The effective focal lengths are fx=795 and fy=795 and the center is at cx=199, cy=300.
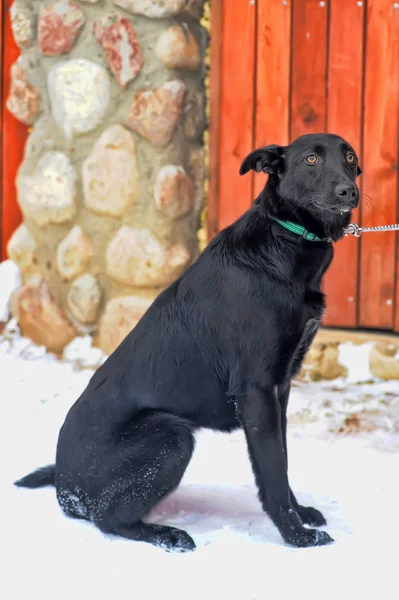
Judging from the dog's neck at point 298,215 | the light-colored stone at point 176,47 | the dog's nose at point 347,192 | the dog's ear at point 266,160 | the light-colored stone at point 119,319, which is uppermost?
the light-colored stone at point 176,47

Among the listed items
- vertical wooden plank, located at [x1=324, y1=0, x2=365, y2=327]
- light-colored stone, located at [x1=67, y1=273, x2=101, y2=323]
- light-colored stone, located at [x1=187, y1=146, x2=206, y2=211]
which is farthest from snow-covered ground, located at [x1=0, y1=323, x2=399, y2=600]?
light-colored stone, located at [x1=187, y1=146, x2=206, y2=211]

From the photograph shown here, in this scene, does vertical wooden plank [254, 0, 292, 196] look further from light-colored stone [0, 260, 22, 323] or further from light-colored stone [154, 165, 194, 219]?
light-colored stone [0, 260, 22, 323]

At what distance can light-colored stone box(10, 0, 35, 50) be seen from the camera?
15.3 feet

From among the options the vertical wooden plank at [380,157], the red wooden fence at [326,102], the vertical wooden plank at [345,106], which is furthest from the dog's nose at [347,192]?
the vertical wooden plank at [345,106]

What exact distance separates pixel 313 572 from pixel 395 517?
1.89ft

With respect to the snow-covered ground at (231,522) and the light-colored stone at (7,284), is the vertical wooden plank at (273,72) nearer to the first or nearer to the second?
the snow-covered ground at (231,522)

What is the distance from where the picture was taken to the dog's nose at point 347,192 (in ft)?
8.25

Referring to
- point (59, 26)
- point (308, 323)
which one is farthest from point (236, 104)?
point (308, 323)

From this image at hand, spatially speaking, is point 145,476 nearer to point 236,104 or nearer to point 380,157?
point 380,157

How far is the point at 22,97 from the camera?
475 centimetres

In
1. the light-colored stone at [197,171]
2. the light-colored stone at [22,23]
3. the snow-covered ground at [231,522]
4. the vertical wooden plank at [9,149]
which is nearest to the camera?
the snow-covered ground at [231,522]

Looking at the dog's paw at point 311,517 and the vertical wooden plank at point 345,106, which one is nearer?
the dog's paw at point 311,517

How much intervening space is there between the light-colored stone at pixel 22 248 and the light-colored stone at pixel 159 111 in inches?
38.5

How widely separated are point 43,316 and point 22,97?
1.31 metres
